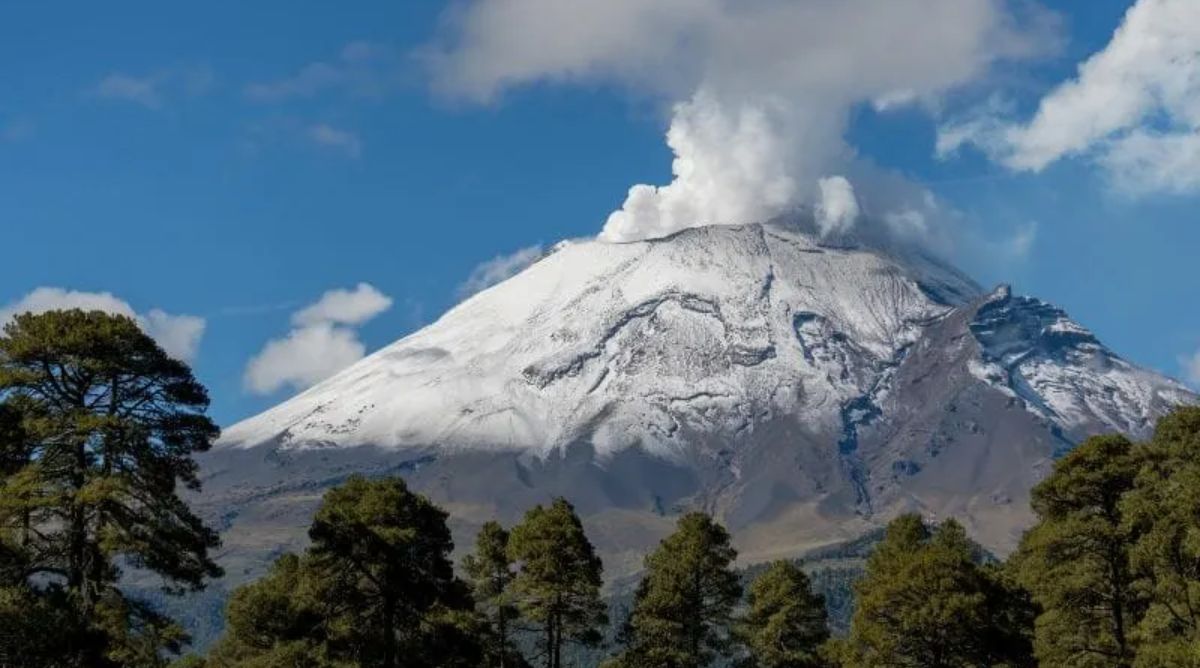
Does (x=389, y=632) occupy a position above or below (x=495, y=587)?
below

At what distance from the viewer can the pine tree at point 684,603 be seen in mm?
74000

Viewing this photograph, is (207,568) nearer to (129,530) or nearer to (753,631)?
(129,530)

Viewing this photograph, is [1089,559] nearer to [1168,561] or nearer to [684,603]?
[1168,561]

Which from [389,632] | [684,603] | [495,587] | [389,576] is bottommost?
[389,632]

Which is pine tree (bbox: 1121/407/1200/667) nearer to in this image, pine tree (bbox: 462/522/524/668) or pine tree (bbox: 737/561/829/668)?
pine tree (bbox: 737/561/829/668)

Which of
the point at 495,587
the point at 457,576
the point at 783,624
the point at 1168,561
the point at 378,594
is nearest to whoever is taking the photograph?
the point at 1168,561

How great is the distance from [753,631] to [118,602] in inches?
1904

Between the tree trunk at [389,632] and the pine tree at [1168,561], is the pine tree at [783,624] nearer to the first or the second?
the pine tree at [1168,561]

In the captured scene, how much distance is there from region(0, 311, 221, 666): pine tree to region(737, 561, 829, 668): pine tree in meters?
43.7

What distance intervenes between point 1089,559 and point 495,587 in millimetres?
29635

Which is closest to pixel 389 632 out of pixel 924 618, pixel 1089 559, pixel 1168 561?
pixel 924 618

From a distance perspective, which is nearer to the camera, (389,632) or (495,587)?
(389,632)

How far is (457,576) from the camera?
5803 cm

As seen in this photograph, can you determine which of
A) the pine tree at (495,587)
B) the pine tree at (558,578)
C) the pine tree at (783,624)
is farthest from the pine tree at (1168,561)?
the pine tree at (495,587)
